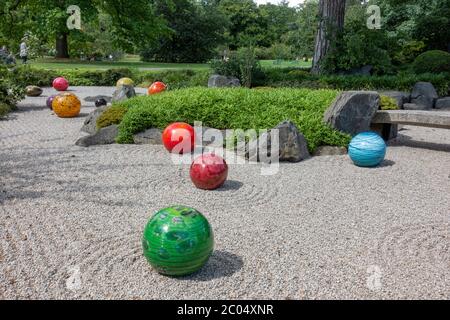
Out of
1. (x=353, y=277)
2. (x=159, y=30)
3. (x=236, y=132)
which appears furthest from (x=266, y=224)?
(x=159, y=30)

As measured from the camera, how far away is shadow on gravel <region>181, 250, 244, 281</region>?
3.65 meters

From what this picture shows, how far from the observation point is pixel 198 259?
3.53m

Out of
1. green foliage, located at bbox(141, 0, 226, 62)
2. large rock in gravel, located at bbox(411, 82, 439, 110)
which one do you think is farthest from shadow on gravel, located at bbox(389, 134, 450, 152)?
green foliage, located at bbox(141, 0, 226, 62)

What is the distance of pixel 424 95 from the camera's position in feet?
42.2

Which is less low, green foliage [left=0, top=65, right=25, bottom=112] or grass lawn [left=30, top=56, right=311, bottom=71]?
grass lawn [left=30, top=56, right=311, bottom=71]

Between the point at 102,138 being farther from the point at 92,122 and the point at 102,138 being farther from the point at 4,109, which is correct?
the point at 4,109

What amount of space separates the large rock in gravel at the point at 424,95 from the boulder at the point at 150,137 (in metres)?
8.19

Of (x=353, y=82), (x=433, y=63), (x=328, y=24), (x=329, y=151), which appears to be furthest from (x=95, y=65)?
(x=329, y=151)

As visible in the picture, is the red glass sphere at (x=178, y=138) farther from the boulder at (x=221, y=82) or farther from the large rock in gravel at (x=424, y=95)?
the large rock in gravel at (x=424, y=95)

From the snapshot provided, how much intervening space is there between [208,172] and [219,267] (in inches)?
81.6

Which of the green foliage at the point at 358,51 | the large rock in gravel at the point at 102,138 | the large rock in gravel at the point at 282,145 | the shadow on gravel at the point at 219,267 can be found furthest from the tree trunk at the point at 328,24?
the shadow on gravel at the point at 219,267

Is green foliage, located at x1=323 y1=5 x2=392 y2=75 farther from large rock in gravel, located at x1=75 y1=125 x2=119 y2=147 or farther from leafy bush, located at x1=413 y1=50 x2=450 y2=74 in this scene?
large rock in gravel, located at x1=75 y1=125 x2=119 y2=147

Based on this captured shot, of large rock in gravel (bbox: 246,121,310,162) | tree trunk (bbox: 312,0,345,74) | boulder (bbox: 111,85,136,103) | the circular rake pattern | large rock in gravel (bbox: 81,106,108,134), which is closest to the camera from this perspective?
the circular rake pattern

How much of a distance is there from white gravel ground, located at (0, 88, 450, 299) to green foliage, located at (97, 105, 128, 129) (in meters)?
1.34
